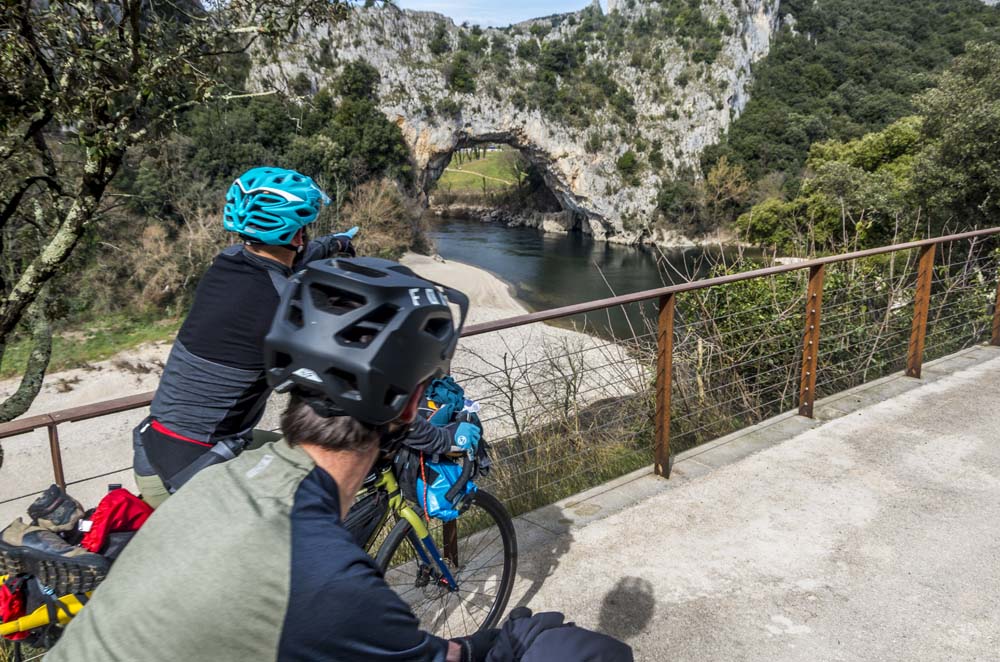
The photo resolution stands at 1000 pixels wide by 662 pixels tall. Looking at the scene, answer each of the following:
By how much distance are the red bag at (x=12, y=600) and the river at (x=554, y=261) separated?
24.3m

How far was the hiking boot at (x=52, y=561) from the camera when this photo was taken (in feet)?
5.24

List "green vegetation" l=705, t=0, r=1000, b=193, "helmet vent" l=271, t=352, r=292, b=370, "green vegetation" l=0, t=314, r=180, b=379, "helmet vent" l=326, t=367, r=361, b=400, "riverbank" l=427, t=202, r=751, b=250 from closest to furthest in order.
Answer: "helmet vent" l=326, t=367, r=361, b=400 < "helmet vent" l=271, t=352, r=292, b=370 < "green vegetation" l=0, t=314, r=180, b=379 < "green vegetation" l=705, t=0, r=1000, b=193 < "riverbank" l=427, t=202, r=751, b=250

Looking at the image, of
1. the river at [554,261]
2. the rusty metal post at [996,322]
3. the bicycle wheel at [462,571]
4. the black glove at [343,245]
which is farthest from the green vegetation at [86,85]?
the river at [554,261]

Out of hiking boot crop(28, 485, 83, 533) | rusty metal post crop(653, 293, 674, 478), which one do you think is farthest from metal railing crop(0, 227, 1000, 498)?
hiking boot crop(28, 485, 83, 533)

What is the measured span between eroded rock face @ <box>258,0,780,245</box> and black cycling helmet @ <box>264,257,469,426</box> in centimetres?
5177

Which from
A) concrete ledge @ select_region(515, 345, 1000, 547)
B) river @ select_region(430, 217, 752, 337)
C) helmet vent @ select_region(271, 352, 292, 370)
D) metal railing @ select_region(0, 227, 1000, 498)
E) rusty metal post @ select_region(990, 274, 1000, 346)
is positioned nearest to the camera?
helmet vent @ select_region(271, 352, 292, 370)

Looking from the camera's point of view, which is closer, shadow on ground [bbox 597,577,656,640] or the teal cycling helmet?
the teal cycling helmet

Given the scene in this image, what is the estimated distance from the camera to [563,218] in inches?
2598

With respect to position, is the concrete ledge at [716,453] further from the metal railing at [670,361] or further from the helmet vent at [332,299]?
the helmet vent at [332,299]

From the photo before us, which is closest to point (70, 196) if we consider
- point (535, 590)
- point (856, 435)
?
point (535, 590)

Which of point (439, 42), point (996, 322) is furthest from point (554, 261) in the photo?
point (996, 322)

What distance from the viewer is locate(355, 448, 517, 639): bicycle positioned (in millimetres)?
2297

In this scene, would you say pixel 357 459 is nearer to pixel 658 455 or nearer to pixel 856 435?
pixel 658 455

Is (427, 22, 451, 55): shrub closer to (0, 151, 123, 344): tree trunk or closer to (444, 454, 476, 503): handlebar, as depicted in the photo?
(0, 151, 123, 344): tree trunk
